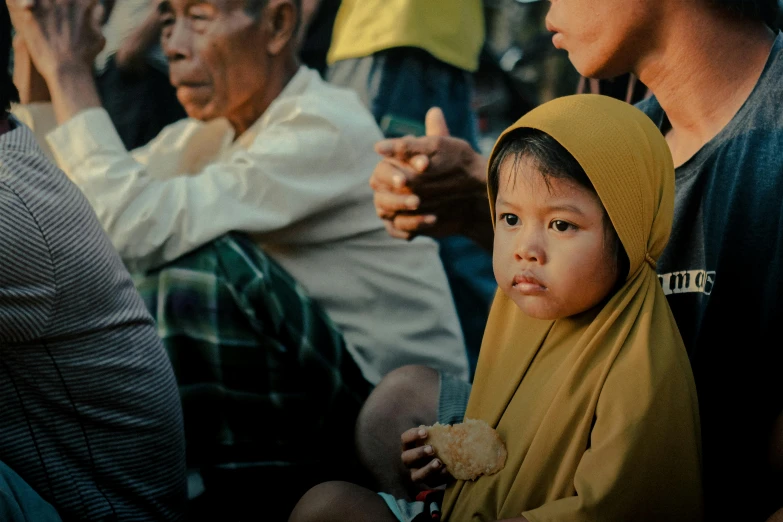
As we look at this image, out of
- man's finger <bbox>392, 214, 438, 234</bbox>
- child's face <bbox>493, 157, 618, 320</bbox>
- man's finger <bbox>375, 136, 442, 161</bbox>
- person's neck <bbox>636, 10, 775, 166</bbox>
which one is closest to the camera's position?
child's face <bbox>493, 157, 618, 320</bbox>

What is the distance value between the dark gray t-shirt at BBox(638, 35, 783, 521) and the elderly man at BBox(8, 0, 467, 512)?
39.3 inches

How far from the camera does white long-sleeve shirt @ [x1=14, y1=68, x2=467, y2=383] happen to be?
→ 279 centimetres

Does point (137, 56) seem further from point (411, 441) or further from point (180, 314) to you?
point (411, 441)

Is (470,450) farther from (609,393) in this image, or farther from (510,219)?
(510,219)

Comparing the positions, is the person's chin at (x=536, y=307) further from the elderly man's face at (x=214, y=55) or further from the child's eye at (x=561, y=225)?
the elderly man's face at (x=214, y=55)

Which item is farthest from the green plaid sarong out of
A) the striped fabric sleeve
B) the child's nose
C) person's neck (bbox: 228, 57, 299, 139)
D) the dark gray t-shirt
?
the child's nose

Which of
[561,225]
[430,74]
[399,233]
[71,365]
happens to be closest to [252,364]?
[399,233]

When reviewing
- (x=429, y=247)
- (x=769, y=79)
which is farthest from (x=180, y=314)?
(x=769, y=79)

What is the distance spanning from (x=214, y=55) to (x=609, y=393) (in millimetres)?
1946

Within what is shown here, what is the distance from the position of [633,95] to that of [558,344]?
1.11 metres

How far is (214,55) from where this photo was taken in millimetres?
2947

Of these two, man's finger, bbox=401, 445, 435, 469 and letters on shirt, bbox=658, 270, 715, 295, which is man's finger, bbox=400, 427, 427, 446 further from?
letters on shirt, bbox=658, 270, 715, 295

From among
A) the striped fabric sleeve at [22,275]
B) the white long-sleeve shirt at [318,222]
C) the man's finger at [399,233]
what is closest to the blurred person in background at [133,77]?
the white long-sleeve shirt at [318,222]

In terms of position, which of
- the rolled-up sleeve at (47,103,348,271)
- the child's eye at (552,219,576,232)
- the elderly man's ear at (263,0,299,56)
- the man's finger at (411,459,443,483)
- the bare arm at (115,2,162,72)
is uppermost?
the elderly man's ear at (263,0,299,56)
